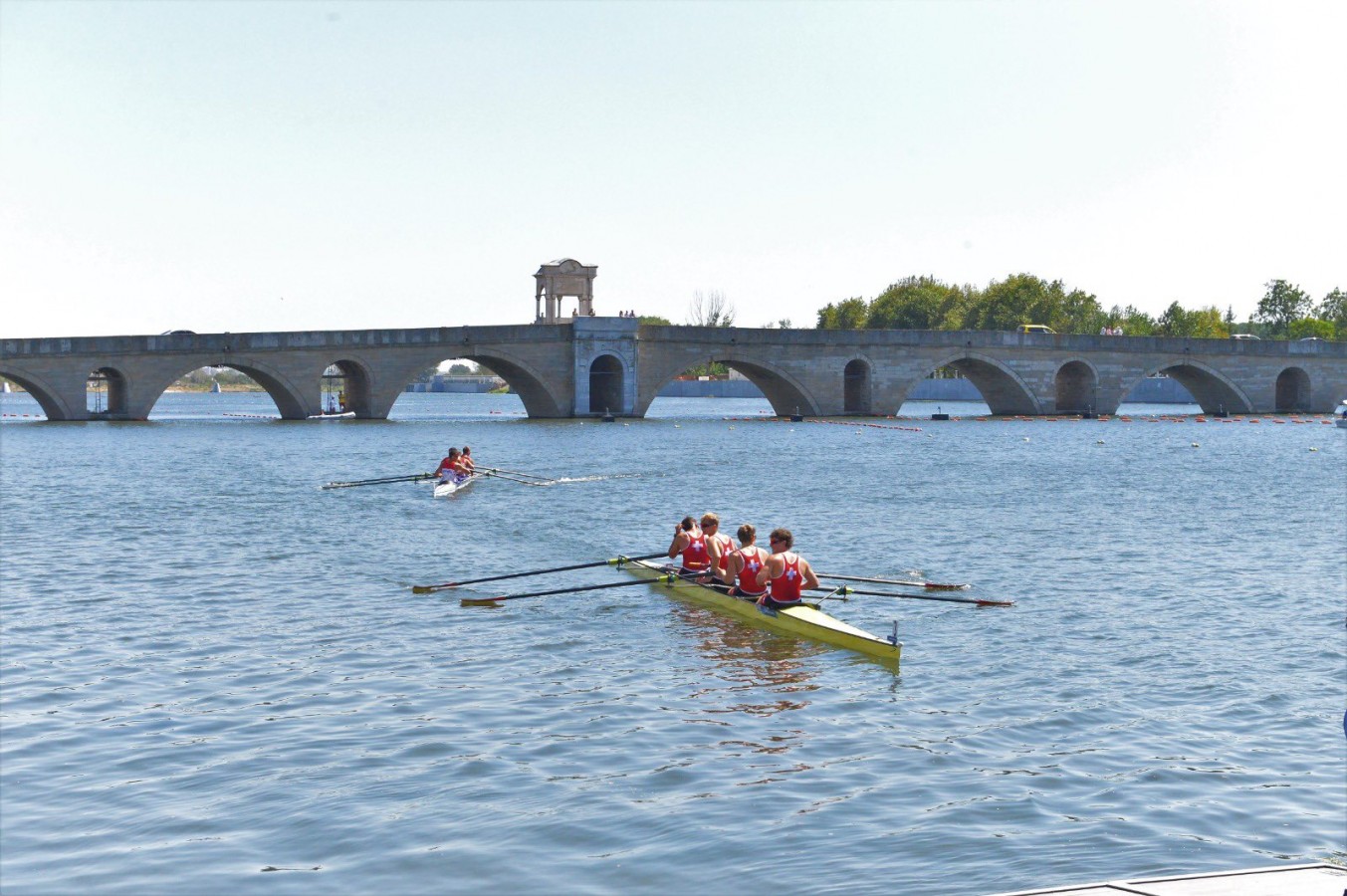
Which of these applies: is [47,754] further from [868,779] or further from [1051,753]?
[1051,753]

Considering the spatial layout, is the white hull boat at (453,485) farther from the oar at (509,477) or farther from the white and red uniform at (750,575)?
the white and red uniform at (750,575)

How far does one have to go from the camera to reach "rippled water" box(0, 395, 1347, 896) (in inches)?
397

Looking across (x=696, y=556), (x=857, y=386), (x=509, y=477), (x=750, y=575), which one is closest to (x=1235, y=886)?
(x=750, y=575)

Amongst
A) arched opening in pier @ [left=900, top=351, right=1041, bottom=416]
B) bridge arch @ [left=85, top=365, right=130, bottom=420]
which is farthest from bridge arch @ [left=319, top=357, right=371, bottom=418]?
arched opening in pier @ [left=900, top=351, right=1041, bottom=416]

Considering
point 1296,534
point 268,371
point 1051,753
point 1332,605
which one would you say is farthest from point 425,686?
point 268,371

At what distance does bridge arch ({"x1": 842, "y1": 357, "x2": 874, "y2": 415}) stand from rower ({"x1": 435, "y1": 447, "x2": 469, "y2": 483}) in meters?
49.6

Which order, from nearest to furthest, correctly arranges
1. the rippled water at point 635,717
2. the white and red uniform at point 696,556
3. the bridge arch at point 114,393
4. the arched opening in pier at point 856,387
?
the rippled water at point 635,717 < the white and red uniform at point 696,556 < the bridge arch at point 114,393 < the arched opening in pier at point 856,387

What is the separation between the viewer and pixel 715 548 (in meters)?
21.0

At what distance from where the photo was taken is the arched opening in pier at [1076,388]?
9538cm

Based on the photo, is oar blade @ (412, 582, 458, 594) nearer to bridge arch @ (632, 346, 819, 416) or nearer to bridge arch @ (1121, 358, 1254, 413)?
bridge arch @ (632, 346, 819, 416)

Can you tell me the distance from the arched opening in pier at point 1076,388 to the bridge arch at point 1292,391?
17086 mm

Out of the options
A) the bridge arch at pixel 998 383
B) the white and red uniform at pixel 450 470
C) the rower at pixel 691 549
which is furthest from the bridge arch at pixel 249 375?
the rower at pixel 691 549

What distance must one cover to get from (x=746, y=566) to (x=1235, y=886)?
12.8 metres

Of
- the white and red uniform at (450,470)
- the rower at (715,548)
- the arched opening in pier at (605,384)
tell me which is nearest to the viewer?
the rower at (715,548)
